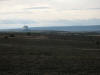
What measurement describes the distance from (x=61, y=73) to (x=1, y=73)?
4254 mm

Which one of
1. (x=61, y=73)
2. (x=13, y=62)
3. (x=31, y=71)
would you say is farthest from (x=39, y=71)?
(x=13, y=62)

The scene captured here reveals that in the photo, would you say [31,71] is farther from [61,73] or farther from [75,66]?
[75,66]

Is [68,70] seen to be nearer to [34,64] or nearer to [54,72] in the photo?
[54,72]

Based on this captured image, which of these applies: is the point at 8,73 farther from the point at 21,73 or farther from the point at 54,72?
the point at 54,72

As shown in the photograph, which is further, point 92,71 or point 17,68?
point 17,68

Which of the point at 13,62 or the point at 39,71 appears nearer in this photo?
the point at 39,71

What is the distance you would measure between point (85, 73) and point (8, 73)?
17.9 ft

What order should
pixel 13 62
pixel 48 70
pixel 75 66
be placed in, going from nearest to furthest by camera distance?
pixel 48 70 < pixel 75 66 < pixel 13 62

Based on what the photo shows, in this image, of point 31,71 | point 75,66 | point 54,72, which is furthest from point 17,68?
point 75,66

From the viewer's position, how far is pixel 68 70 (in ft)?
59.1

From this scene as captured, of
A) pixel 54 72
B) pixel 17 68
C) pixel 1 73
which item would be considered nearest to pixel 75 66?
pixel 54 72

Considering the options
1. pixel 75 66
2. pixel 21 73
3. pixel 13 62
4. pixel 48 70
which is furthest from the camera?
pixel 13 62

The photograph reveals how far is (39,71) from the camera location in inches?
693

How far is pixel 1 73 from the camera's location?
1686 centimetres
